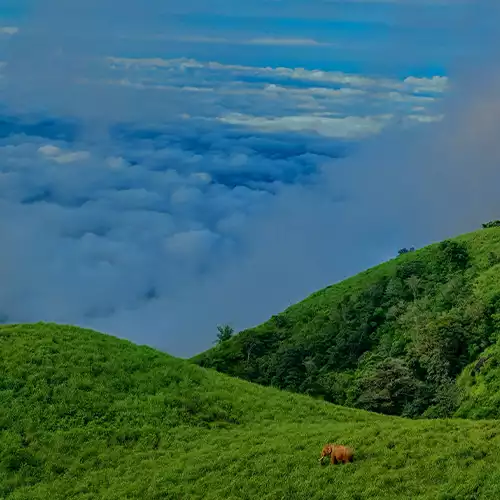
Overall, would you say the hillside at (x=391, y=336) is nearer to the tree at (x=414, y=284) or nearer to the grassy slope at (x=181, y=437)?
the tree at (x=414, y=284)

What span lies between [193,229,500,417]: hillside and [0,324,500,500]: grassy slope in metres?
15.1

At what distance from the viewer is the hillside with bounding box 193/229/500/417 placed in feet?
166

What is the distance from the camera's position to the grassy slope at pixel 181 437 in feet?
71.0

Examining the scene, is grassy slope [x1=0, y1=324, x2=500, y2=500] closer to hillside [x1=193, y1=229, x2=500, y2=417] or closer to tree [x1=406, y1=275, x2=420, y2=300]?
hillside [x1=193, y1=229, x2=500, y2=417]

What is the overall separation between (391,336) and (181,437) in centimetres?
3472

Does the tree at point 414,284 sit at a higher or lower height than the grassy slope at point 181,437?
higher

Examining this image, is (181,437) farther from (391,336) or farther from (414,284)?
(414,284)

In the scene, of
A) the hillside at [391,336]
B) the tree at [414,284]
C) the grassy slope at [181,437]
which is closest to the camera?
the grassy slope at [181,437]

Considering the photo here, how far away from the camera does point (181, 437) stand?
Answer: 31.4 meters

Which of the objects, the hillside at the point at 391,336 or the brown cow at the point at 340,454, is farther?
the hillside at the point at 391,336

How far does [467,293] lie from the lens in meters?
59.7

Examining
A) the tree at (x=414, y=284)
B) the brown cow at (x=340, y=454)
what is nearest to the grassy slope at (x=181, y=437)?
the brown cow at (x=340, y=454)

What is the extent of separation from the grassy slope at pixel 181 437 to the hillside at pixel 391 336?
49.5 ft

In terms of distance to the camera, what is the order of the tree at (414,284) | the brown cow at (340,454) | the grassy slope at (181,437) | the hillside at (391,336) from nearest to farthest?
the grassy slope at (181,437) → the brown cow at (340,454) → the hillside at (391,336) → the tree at (414,284)
